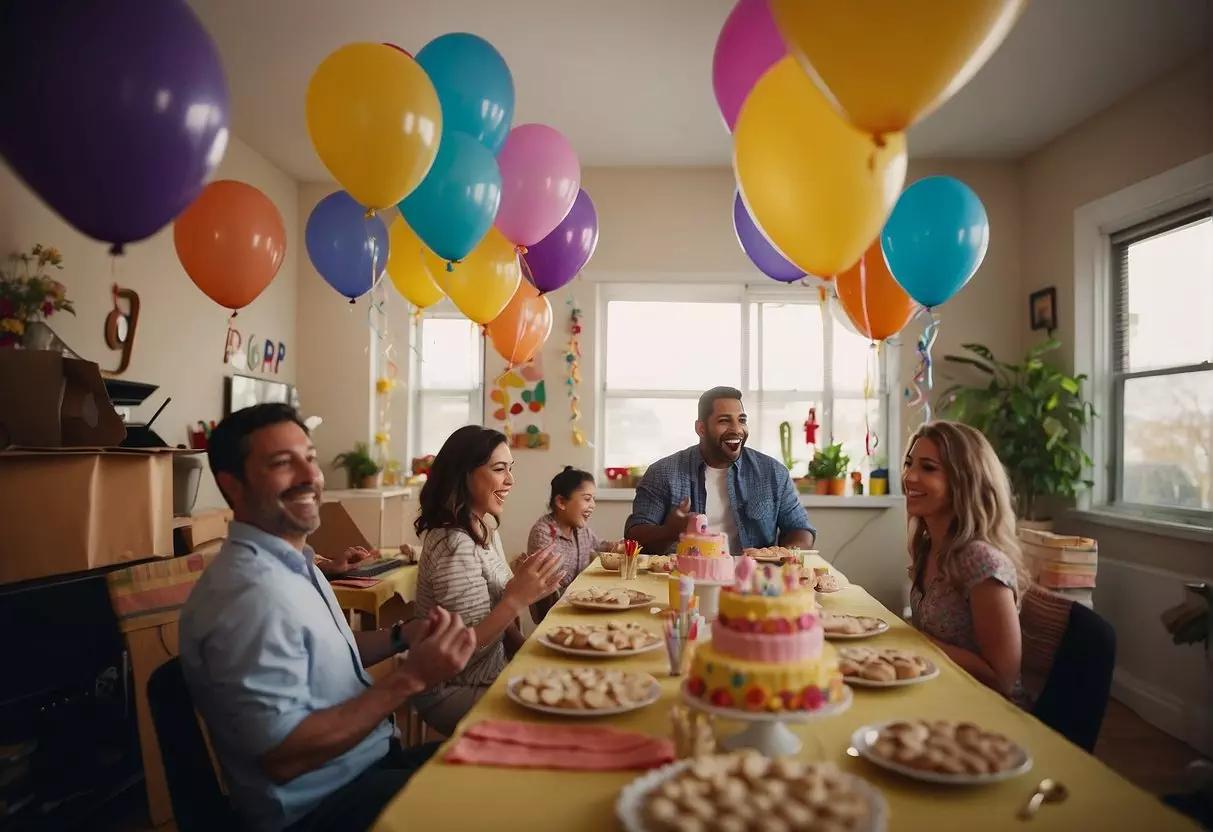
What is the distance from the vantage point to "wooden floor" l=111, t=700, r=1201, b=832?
112 inches

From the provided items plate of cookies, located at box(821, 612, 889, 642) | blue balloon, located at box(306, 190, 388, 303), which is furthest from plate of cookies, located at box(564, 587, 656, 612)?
blue balloon, located at box(306, 190, 388, 303)

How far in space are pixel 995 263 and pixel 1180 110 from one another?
1496mm

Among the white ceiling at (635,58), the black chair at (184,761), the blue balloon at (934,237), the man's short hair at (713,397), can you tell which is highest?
the white ceiling at (635,58)

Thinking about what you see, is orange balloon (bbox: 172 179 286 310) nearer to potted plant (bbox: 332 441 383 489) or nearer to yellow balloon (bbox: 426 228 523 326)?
yellow balloon (bbox: 426 228 523 326)

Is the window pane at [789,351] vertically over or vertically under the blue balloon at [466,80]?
under

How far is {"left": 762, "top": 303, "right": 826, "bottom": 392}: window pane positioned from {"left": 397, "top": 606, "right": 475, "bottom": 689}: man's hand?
4.28 meters

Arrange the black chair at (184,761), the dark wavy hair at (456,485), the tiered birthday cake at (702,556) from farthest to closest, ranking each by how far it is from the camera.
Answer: the dark wavy hair at (456,485) → the tiered birthday cake at (702,556) → the black chair at (184,761)

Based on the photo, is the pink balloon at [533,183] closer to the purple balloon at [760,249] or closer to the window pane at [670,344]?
the purple balloon at [760,249]

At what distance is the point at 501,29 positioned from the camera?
3580mm

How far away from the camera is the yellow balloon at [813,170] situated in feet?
6.36

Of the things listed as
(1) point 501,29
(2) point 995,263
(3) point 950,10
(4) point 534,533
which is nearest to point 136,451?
(4) point 534,533

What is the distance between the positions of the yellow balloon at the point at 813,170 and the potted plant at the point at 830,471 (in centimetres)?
332

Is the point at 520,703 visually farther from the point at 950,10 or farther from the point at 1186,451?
the point at 1186,451

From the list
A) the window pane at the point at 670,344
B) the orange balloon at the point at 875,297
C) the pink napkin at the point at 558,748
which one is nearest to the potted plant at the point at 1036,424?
the window pane at the point at 670,344
